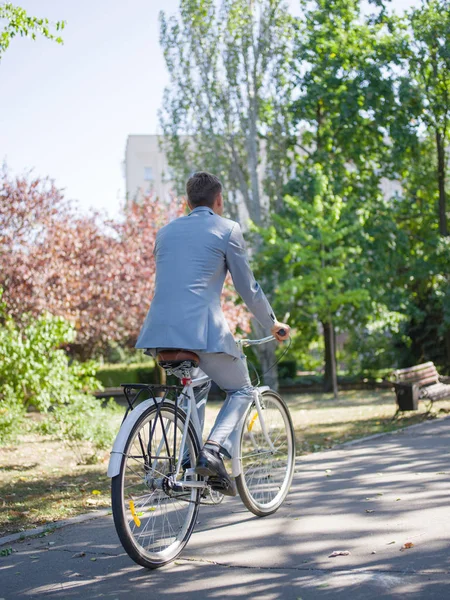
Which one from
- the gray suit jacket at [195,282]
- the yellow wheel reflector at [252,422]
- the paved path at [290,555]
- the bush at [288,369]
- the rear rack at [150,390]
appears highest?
the gray suit jacket at [195,282]

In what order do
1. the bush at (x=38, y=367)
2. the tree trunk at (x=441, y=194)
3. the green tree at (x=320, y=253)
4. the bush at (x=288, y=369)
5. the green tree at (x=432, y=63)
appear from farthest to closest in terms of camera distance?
the bush at (x=288, y=369) → the tree trunk at (x=441, y=194) → the green tree at (x=432, y=63) → the green tree at (x=320, y=253) → the bush at (x=38, y=367)

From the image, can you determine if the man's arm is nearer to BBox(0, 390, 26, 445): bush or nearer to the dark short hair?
the dark short hair

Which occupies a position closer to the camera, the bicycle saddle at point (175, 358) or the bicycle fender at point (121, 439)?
the bicycle fender at point (121, 439)

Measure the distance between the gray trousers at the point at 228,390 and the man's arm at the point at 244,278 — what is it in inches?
11.1

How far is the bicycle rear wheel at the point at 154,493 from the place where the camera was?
4023mm

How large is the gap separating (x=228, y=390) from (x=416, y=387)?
23.8 ft

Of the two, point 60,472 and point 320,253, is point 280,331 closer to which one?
point 60,472

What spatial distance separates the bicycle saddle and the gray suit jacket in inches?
3.1

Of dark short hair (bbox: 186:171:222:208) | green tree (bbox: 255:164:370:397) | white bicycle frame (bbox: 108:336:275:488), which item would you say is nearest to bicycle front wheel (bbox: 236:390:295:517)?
white bicycle frame (bbox: 108:336:275:488)

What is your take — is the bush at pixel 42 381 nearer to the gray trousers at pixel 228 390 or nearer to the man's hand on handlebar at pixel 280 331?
the gray trousers at pixel 228 390

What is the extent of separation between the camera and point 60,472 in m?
8.38

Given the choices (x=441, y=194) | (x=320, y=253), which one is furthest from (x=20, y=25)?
(x=441, y=194)

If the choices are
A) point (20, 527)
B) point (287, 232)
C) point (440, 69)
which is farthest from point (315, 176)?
point (20, 527)

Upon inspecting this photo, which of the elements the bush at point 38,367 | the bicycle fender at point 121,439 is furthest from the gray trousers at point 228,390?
→ the bush at point 38,367
